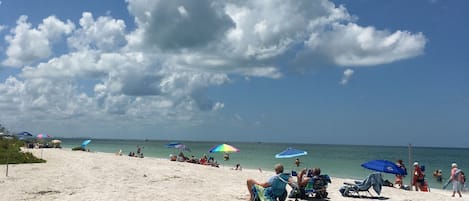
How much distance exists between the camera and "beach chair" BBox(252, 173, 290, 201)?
9062mm

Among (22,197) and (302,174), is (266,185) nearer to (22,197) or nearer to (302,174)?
(302,174)

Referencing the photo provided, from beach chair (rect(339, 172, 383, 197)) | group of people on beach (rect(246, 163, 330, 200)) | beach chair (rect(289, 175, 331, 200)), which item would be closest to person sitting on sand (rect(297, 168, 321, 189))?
group of people on beach (rect(246, 163, 330, 200))

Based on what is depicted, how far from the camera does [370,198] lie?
11.8m

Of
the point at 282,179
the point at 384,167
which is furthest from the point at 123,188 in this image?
the point at 384,167

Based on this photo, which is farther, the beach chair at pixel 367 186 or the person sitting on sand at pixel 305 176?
the beach chair at pixel 367 186

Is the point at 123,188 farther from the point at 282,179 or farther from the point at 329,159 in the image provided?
the point at 329,159

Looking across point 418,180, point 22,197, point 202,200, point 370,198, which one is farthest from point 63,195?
point 418,180

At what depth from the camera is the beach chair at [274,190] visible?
9062mm

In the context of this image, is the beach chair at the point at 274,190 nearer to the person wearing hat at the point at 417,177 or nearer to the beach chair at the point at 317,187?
the beach chair at the point at 317,187

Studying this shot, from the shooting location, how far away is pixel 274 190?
915cm

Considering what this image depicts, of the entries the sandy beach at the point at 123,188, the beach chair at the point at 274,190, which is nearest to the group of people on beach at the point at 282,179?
the beach chair at the point at 274,190

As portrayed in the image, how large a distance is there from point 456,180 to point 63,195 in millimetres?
13162

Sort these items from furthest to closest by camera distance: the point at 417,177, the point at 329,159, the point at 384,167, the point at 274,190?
the point at 329,159, the point at 417,177, the point at 384,167, the point at 274,190

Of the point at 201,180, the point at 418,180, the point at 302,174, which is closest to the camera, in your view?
the point at 302,174
